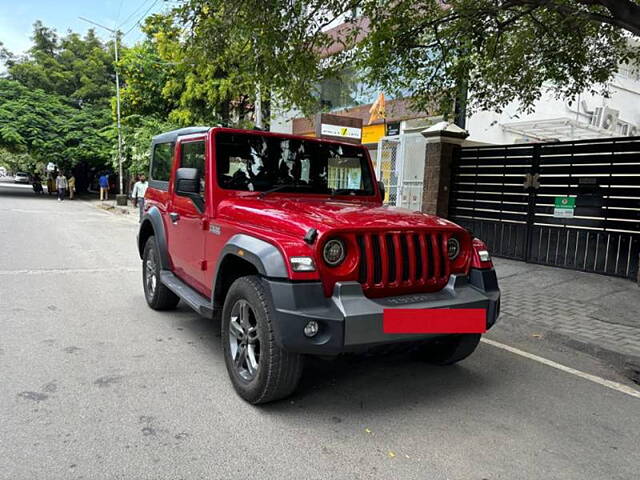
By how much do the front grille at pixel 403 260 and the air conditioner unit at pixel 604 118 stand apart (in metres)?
15.6

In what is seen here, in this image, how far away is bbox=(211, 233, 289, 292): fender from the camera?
2.86 metres

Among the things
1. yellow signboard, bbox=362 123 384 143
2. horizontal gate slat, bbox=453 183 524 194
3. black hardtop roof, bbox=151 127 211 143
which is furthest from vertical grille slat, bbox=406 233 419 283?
yellow signboard, bbox=362 123 384 143

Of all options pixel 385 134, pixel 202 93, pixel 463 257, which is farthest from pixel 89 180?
pixel 463 257

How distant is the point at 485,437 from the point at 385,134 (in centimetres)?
1419

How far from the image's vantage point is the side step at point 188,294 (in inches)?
151

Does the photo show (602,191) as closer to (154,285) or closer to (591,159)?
(591,159)

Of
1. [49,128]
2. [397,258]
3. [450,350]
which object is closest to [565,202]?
[450,350]

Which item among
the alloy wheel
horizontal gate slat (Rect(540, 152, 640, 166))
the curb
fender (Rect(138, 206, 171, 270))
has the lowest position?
the curb

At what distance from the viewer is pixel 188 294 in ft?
14.0

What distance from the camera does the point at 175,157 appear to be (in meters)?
4.85

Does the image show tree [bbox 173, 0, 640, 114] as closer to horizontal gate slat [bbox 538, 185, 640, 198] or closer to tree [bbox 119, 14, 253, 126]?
horizontal gate slat [bbox 538, 185, 640, 198]

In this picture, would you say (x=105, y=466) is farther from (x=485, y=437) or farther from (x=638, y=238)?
(x=638, y=238)

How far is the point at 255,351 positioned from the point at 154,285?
263 cm

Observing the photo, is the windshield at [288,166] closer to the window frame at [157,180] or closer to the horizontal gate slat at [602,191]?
the window frame at [157,180]
